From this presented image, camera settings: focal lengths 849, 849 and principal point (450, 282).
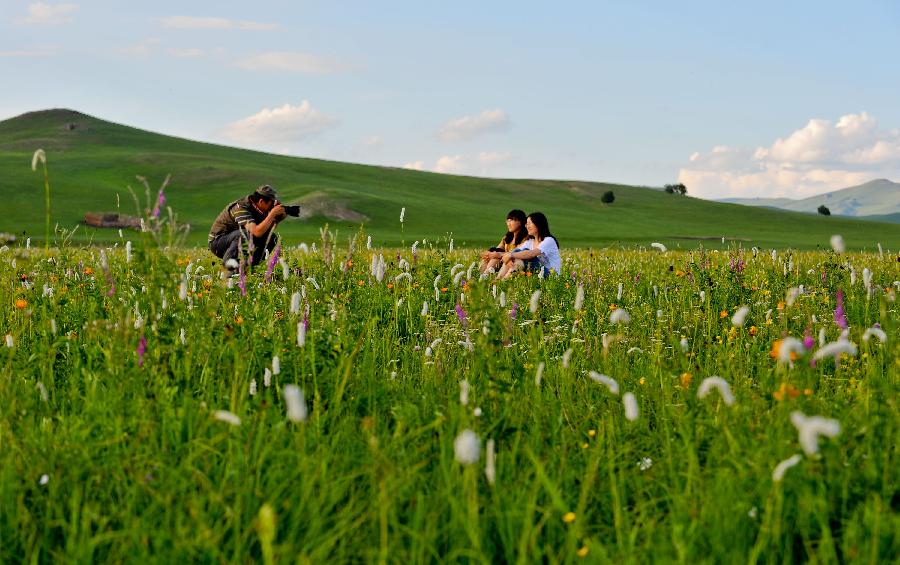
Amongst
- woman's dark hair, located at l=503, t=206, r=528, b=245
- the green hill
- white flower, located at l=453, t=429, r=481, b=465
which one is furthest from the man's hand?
the green hill

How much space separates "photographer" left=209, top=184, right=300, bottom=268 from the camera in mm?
11336

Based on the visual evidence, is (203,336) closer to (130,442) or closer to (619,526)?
(130,442)

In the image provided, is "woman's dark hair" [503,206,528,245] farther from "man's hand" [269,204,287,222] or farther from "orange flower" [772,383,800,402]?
"orange flower" [772,383,800,402]

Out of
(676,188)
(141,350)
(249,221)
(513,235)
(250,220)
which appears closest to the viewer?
(141,350)

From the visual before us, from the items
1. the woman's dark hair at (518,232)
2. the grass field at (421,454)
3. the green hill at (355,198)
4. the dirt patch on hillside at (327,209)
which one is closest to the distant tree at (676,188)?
the green hill at (355,198)

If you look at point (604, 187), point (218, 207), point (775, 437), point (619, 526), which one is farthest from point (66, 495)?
point (604, 187)

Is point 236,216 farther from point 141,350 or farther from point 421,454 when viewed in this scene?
point 421,454

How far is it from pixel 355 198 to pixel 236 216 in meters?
66.4

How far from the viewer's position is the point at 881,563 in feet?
9.35

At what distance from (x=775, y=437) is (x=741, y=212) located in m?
114

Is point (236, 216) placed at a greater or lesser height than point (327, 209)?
greater

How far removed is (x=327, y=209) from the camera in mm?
71125

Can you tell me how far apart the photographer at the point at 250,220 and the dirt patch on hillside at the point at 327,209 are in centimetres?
5624

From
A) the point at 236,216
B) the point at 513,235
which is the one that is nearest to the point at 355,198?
the point at 513,235
